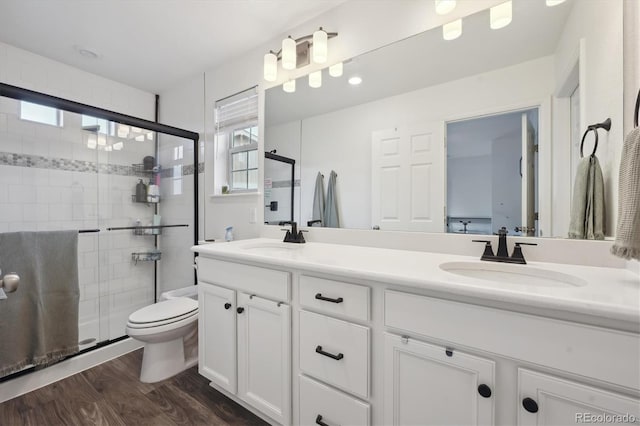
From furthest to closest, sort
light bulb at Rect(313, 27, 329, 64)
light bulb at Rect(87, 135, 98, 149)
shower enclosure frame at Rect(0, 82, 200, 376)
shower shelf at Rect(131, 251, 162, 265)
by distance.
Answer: shower shelf at Rect(131, 251, 162, 265) < light bulb at Rect(87, 135, 98, 149) < light bulb at Rect(313, 27, 329, 64) < shower enclosure frame at Rect(0, 82, 200, 376)

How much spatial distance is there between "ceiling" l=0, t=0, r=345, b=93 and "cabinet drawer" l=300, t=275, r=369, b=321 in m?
1.70

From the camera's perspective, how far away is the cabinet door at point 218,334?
1447mm

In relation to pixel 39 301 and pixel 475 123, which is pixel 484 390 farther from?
pixel 39 301

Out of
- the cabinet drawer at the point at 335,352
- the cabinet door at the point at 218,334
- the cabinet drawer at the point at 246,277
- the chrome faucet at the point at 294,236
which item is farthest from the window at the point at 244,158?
the cabinet drawer at the point at 335,352

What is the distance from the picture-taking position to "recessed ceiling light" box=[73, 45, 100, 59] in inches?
83.5

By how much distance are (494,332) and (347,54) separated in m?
1.66

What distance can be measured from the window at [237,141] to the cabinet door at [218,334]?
2.97 feet

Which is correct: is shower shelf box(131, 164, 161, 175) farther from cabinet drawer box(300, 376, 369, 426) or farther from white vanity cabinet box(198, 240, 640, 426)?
cabinet drawer box(300, 376, 369, 426)

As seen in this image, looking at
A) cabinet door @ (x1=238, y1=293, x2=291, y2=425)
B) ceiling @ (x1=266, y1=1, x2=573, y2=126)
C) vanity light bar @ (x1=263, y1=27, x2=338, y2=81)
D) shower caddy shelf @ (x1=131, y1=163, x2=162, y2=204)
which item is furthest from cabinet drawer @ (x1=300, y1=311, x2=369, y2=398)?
shower caddy shelf @ (x1=131, y1=163, x2=162, y2=204)

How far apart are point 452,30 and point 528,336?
1421mm

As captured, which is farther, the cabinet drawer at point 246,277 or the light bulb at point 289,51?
the light bulb at point 289,51

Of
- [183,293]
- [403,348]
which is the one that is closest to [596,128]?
[403,348]

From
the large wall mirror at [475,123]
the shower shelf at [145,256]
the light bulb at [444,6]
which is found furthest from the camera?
the shower shelf at [145,256]

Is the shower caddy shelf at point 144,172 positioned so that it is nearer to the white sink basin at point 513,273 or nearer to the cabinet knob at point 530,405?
the white sink basin at point 513,273
